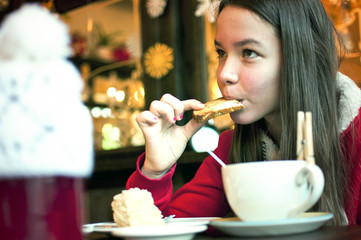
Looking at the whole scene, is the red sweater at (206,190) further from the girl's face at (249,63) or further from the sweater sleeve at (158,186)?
the girl's face at (249,63)

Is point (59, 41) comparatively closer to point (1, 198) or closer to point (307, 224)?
point (1, 198)

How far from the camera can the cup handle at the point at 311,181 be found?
1.75ft

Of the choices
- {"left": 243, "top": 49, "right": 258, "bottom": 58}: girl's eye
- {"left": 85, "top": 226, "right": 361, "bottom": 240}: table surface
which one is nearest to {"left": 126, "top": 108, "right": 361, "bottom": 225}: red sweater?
{"left": 243, "top": 49, "right": 258, "bottom": 58}: girl's eye

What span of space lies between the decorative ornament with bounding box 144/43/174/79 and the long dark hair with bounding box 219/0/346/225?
175 cm

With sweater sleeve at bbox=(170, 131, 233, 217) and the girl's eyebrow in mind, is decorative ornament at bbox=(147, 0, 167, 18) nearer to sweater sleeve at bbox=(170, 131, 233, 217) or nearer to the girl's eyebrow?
sweater sleeve at bbox=(170, 131, 233, 217)

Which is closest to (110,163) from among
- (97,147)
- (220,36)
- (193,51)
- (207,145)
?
(97,147)

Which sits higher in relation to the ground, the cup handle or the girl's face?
the girl's face

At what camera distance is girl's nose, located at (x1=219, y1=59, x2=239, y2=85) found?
0.98 metres

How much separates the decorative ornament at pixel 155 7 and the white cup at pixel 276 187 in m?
2.44

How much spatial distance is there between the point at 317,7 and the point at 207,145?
1675mm

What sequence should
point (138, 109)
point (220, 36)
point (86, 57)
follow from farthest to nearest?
1. point (86, 57)
2. point (138, 109)
3. point (220, 36)

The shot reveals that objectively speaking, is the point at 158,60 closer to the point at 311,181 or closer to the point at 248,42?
the point at 248,42

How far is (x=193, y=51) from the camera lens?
2768mm

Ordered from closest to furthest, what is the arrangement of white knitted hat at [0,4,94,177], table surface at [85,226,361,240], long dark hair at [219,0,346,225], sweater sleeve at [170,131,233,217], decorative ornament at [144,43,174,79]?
1. white knitted hat at [0,4,94,177]
2. table surface at [85,226,361,240]
3. long dark hair at [219,0,346,225]
4. sweater sleeve at [170,131,233,217]
5. decorative ornament at [144,43,174,79]
